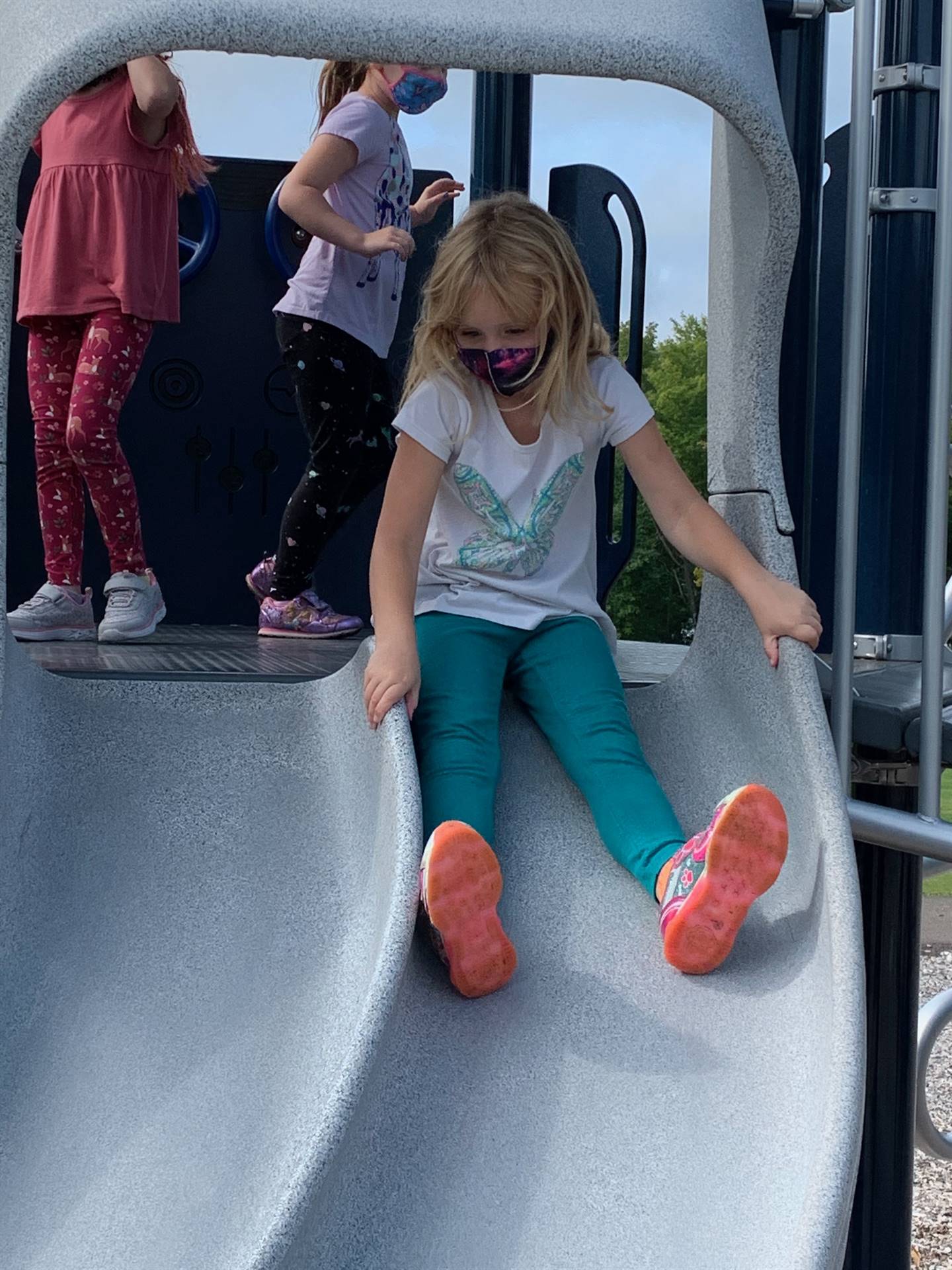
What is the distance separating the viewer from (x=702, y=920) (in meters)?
1.58

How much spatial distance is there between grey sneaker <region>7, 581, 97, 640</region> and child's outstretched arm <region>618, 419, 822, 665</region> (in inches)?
51.1

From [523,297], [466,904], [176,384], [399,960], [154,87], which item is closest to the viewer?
[399,960]

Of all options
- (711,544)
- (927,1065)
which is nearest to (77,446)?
(711,544)

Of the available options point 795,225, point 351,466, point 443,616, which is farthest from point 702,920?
point 351,466

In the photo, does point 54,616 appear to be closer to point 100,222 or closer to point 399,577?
point 100,222

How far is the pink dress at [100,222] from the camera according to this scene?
2854 mm

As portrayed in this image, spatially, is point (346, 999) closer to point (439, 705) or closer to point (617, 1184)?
point (617, 1184)

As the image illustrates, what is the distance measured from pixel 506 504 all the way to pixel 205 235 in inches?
83.2

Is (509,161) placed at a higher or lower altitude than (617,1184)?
higher

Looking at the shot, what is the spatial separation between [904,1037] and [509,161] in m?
2.51

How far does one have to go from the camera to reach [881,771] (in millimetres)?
2016

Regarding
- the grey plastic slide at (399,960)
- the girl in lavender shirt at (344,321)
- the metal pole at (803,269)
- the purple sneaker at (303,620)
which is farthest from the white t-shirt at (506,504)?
the purple sneaker at (303,620)

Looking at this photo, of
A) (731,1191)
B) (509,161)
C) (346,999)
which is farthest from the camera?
(509,161)

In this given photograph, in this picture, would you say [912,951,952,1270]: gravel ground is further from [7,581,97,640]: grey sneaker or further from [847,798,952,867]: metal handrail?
[7,581,97,640]: grey sneaker
